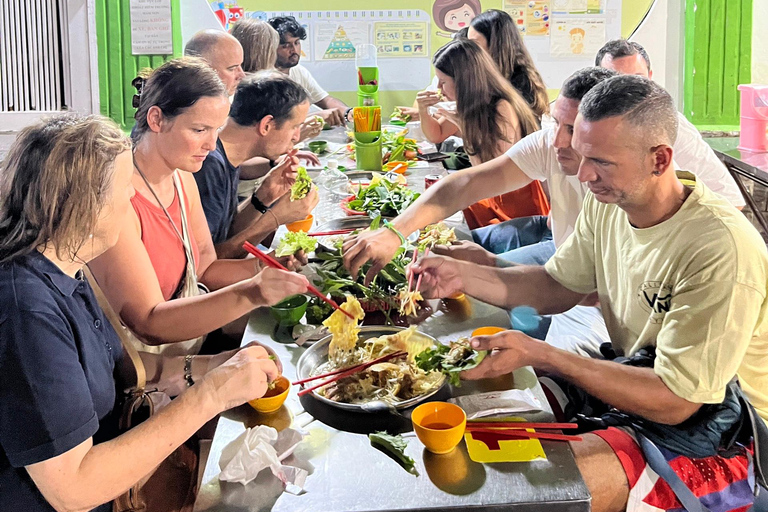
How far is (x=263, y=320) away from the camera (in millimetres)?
2211

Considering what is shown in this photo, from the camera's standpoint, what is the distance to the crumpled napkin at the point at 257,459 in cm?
145

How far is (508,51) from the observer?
201 inches

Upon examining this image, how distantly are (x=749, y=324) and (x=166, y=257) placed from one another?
164 cm

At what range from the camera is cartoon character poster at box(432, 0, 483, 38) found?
271 inches

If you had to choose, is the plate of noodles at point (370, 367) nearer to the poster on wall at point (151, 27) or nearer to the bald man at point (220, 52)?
the bald man at point (220, 52)

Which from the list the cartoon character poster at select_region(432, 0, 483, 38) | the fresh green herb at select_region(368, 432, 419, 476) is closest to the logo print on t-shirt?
the fresh green herb at select_region(368, 432, 419, 476)

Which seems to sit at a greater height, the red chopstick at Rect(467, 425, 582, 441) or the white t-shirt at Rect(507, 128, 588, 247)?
the white t-shirt at Rect(507, 128, 588, 247)

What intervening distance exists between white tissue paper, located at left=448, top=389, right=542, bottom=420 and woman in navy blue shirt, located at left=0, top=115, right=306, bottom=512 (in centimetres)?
43

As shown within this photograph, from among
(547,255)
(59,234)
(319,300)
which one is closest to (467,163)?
(547,255)

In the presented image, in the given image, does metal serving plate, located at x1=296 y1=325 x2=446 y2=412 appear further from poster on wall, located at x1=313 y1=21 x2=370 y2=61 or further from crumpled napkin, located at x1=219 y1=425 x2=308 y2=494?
poster on wall, located at x1=313 y1=21 x2=370 y2=61

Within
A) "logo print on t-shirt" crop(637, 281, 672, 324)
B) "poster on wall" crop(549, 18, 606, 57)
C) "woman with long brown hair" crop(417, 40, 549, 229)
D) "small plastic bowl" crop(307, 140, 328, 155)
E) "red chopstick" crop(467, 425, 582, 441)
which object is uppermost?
"poster on wall" crop(549, 18, 606, 57)

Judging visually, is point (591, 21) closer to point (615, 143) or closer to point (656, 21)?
point (656, 21)

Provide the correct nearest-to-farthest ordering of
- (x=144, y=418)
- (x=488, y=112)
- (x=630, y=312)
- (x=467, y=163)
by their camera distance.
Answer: (x=144, y=418) → (x=630, y=312) → (x=488, y=112) → (x=467, y=163)

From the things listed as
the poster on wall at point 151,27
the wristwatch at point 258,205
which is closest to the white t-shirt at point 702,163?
the wristwatch at point 258,205
